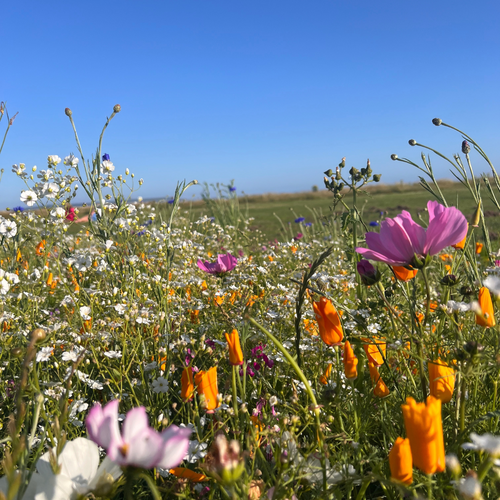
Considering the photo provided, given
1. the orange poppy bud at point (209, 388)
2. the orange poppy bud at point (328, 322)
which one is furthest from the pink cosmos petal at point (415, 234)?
the orange poppy bud at point (209, 388)

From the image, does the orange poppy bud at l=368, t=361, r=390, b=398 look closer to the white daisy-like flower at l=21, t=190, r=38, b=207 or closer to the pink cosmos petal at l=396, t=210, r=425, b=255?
the pink cosmos petal at l=396, t=210, r=425, b=255

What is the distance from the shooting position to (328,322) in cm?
104

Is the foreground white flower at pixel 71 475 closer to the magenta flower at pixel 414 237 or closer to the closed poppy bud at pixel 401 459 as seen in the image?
the closed poppy bud at pixel 401 459

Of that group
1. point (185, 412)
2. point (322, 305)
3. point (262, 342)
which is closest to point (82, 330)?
point (185, 412)

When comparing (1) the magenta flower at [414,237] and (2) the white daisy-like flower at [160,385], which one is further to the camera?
(2) the white daisy-like flower at [160,385]

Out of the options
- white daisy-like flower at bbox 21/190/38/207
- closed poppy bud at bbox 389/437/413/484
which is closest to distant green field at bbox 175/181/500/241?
closed poppy bud at bbox 389/437/413/484

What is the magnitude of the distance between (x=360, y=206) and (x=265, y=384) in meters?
10.7

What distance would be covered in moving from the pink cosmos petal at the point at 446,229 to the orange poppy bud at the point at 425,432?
433 millimetres

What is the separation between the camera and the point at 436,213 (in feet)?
3.19

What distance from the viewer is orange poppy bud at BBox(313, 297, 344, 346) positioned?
40.6 inches

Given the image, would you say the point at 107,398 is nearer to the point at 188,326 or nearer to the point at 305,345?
the point at 188,326

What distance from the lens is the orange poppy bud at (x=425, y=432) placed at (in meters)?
0.63

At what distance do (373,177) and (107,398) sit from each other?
158 cm

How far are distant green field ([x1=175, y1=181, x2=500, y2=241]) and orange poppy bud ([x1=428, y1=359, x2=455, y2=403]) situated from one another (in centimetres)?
100
